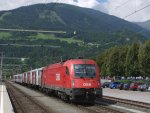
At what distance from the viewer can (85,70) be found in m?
29.3

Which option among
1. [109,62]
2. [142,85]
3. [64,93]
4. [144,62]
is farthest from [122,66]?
[64,93]

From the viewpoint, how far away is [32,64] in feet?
416

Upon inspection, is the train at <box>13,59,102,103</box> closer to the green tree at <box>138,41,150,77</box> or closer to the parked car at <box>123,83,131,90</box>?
the parked car at <box>123,83,131,90</box>

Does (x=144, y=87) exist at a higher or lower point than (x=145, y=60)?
lower

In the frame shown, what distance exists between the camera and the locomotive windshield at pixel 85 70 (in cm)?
2908

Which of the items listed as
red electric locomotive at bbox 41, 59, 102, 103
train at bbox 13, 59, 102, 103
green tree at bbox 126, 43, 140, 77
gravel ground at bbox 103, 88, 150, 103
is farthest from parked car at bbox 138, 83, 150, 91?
red electric locomotive at bbox 41, 59, 102, 103

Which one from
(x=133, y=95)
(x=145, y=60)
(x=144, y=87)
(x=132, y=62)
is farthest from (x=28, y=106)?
(x=132, y=62)

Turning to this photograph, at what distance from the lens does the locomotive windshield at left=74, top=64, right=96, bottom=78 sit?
95.4ft

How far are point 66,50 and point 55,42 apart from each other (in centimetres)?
3601

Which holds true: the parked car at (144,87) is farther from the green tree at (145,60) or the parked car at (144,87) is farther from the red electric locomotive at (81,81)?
the red electric locomotive at (81,81)

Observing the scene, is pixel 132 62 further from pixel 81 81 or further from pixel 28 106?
pixel 28 106

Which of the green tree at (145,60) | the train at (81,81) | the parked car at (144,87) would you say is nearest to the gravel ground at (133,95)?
the train at (81,81)

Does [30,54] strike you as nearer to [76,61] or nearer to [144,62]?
[144,62]

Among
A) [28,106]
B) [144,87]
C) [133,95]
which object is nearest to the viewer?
[28,106]
